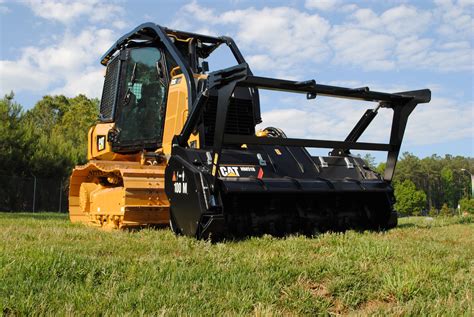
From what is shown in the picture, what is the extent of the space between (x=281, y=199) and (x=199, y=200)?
1260mm

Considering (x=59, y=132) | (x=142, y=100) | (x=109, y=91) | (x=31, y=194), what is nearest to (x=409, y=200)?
(x=59, y=132)

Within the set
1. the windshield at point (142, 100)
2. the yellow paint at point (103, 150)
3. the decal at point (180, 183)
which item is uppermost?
the windshield at point (142, 100)

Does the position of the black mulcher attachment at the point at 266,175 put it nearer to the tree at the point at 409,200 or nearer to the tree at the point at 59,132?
the tree at the point at 59,132

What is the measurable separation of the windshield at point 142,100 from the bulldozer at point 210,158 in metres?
0.02

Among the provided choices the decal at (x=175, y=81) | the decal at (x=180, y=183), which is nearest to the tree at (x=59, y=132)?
the decal at (x=175, y=81)

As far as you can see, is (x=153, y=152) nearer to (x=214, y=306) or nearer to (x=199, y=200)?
(x=199, y=200)

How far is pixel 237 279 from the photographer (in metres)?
3.79

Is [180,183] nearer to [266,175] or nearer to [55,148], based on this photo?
[266,175]

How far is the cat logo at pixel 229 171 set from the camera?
6207 mm

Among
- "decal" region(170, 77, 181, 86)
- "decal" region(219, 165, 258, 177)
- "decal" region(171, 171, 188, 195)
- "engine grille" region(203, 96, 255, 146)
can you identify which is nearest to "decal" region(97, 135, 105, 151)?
"decal" region(170, 77, 181, 86)

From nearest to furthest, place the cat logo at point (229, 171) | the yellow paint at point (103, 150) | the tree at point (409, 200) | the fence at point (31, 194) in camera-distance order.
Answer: the cat logo at point (229, 171), the yellow paint at point (103, 150), the fence at point (31, 194), the tree at point (409, 200)

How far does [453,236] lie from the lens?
6.41m

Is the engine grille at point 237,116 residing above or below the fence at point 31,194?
above

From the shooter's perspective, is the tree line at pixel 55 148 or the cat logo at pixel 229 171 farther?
the tree line at pixel 55 148
